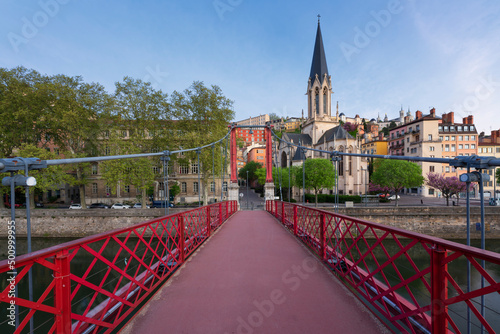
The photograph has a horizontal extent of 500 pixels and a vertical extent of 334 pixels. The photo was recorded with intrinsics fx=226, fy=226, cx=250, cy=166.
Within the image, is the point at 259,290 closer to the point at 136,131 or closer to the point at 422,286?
the point at 422,286

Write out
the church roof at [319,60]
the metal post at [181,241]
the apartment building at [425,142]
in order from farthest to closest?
the church roof at [319,60] < the apartment building at [425,142] < the metal post at [181,241]

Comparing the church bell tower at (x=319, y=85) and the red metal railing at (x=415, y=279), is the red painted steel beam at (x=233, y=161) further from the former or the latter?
the church bell tower at (x=319, y=85)

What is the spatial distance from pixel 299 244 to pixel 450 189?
2627 centimetres

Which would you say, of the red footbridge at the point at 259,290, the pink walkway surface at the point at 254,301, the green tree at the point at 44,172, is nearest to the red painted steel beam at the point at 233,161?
the red footbridge at the point at 259,290

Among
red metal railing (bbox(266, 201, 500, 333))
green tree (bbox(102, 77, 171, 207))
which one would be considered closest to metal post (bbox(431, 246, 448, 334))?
red metal railing (bbox(266, 201, 500, 333))

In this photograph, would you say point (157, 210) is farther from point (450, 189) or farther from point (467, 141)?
point (467, 141)

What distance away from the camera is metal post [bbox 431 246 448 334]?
1.90m

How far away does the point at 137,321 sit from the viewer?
2.58 meters

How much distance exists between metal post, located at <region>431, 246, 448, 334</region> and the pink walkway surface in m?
0.67

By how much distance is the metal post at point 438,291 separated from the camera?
6.22ft

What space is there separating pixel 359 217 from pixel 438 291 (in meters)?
16.5
